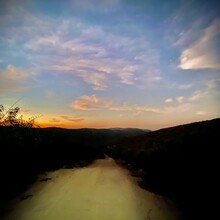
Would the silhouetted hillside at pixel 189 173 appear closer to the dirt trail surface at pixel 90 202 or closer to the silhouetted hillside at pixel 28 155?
the dirt trail surface at pixel 90 202

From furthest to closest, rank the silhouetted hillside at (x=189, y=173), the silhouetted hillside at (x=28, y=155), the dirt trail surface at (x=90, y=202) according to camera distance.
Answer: the silhouetted hillside at (x=28, y=155) < the silhouetted hillside at (x=189, y=173) < the dirt trail surface at (x=90, y=202)

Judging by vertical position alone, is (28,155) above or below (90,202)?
above

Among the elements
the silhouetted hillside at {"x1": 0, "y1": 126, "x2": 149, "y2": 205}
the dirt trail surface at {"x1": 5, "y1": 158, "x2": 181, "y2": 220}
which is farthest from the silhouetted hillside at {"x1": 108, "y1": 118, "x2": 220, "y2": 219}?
the silhouetted hillside at {"x1": 0, "y1": 126, "x2": 149, "y2": 205}

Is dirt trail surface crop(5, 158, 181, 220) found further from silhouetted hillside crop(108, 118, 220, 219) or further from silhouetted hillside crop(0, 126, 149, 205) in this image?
silhouetted hillside crop(0, 126, 149, 205)

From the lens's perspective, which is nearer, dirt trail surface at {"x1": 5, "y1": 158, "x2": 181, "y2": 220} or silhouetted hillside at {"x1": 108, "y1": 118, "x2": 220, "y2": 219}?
dirt trail surface at {"x1": 5, "y1": 158, "x2": 181, "y2": 220}

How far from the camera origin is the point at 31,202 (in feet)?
33.4

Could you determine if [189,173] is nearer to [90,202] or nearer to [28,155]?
[90,202]

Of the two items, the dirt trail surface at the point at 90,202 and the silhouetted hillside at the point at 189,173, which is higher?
the silhouetted hillside at the point at 189,173

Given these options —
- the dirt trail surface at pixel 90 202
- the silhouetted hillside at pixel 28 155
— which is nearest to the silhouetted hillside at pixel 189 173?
the dirt trail surface at pixel 90 202

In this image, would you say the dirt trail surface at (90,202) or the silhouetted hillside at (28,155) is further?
the silhouetted hillside at (28,155)

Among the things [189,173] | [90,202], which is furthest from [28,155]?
[189,173]

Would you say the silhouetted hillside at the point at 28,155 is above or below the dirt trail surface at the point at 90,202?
above

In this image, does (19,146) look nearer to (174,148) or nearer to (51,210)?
(51,210)

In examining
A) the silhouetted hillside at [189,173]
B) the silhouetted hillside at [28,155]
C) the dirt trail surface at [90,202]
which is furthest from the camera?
the silhouetted hillside at [28,155]
